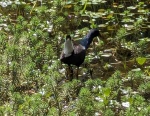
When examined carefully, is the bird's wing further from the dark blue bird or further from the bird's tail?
the bird's tail

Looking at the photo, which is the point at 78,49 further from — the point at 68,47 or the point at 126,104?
the point at 126,104

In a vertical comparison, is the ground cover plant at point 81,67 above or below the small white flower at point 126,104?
above

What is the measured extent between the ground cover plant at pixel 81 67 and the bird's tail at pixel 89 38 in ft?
0.56

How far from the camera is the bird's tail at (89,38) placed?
8989mm

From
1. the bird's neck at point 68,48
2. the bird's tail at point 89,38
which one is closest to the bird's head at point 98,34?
the bird's tail at point 89,38

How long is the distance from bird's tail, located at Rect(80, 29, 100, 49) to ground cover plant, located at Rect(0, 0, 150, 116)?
0.56 ft

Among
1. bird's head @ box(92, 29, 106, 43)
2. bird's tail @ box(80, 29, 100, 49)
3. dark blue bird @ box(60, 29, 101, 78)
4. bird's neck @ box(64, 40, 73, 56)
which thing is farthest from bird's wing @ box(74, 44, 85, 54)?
bird's head @ box(92, 29, 106, 43)

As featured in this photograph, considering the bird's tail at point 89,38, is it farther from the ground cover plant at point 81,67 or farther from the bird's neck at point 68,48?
the bird's neck at point 68,48

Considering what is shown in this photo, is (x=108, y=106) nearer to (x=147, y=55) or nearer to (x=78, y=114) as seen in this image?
(x=78, y=114)

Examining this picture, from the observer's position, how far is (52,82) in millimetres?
7109

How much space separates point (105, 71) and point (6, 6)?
366cm

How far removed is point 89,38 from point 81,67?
765mm

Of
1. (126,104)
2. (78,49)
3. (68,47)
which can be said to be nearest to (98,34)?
(78,49)

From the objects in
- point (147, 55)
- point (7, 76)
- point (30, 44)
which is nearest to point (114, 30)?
point (147, 55)
